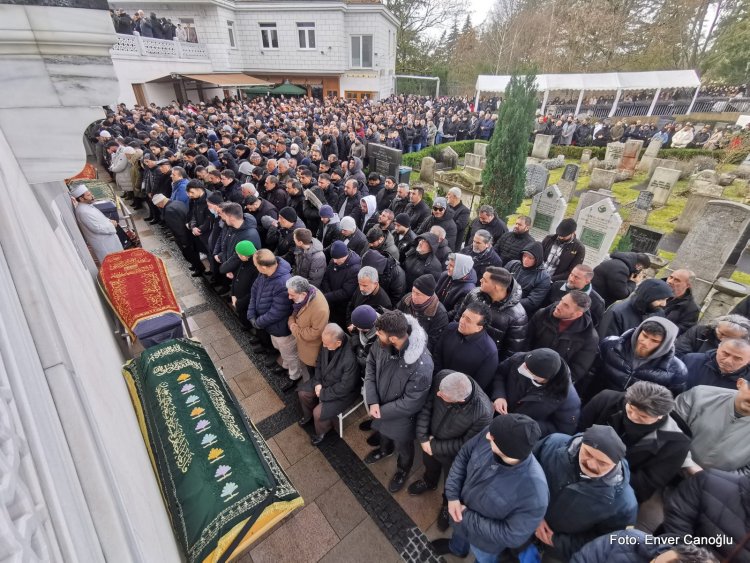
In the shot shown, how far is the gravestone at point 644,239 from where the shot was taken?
23.2 feet

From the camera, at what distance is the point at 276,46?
2719 cm

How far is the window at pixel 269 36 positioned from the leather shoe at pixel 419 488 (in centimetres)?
3178

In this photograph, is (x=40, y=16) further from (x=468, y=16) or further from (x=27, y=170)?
(x=468, y=16)

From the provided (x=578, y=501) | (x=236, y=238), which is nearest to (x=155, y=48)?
(x=236, y=238)

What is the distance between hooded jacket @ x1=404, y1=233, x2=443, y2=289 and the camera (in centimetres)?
502

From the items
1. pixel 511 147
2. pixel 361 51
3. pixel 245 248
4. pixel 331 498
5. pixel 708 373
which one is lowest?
pixel 331 498

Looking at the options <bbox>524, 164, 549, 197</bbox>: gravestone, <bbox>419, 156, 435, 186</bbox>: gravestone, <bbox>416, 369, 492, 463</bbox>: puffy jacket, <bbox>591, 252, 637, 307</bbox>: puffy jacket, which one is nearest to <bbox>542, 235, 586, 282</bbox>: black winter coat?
<bbox>591, 252, 637, 307</bbox>: puffy jacket

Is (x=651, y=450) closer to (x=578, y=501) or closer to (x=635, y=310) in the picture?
(x=578, y=501)

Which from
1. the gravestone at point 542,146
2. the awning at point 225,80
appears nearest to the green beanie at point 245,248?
the gravestone at point 542,146

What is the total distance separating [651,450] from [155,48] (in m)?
27.1

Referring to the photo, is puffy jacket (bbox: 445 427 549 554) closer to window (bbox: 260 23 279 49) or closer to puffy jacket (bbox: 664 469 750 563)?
puffy jacket (bbox: 664 469 750 563)

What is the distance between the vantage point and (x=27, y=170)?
2.36 m

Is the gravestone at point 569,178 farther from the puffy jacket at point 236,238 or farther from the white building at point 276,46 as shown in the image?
the white building at point 276,46

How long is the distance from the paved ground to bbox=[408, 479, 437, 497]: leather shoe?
5cm
